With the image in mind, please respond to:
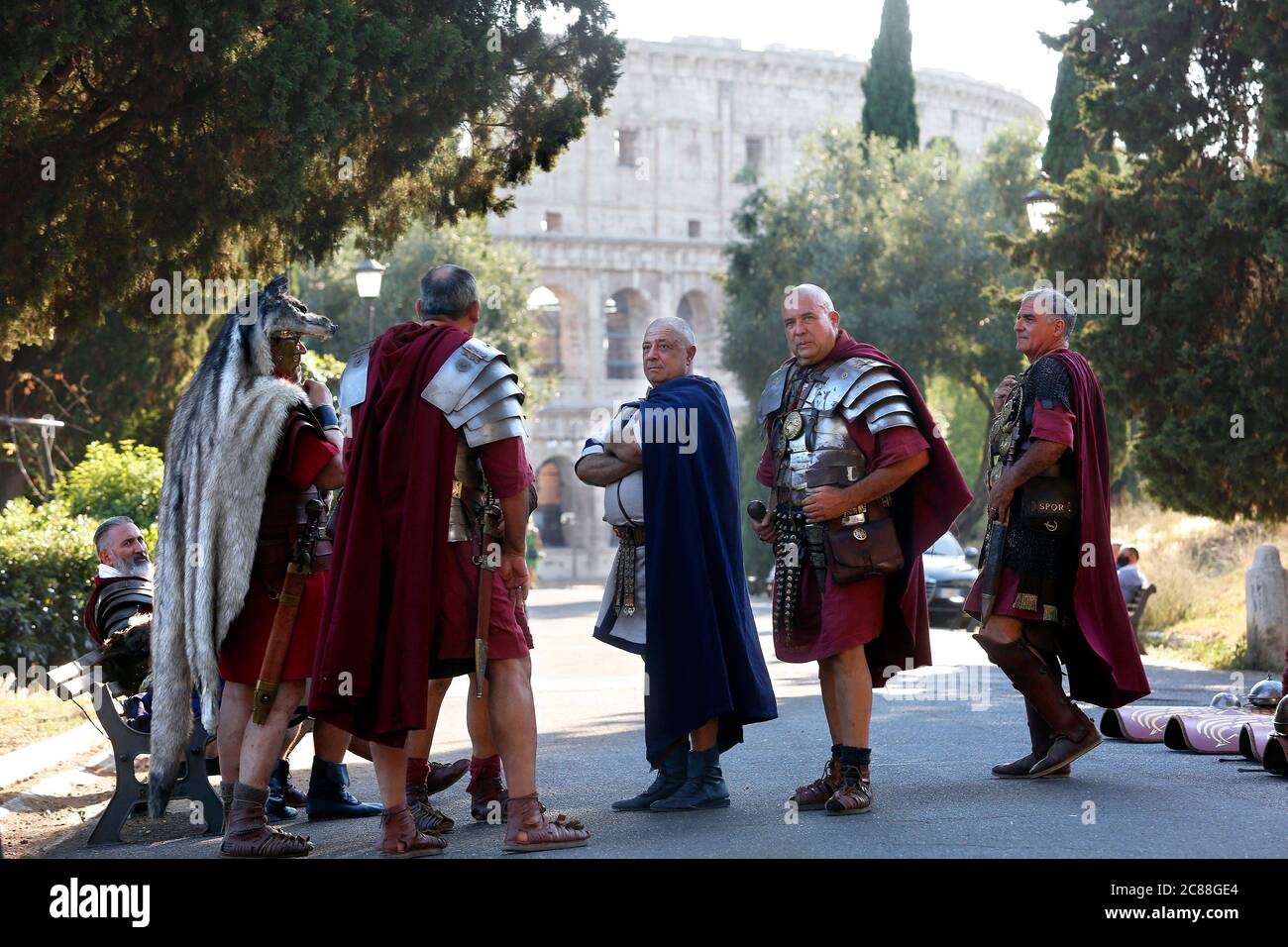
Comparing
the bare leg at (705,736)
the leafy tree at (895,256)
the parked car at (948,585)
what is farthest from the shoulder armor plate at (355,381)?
the leafy tree at (895,256)

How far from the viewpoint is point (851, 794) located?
7582 millimetres

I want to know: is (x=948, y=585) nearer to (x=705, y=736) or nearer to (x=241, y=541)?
(x=705, y=736)

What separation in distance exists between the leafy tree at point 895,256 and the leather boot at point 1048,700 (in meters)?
33.4

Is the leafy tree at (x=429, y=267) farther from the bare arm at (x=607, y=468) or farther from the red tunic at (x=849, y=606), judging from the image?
the red tunic at (x=849, y=606)

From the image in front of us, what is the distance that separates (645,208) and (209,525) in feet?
237

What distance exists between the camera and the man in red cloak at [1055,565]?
27.9 ft

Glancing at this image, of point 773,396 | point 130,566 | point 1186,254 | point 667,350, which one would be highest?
point 1186,254

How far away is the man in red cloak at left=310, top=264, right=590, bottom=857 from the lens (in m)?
6.66

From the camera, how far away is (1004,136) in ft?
160

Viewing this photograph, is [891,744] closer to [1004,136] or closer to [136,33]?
[136,33]

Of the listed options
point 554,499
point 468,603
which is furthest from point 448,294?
point 554,499

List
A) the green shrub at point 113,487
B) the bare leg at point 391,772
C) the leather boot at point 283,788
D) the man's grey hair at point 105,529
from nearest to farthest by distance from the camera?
the bare leg at point 391,772, the leather boot at point 283,788, the man's grey hair at point 105,529, the green shrub at point 113,487
